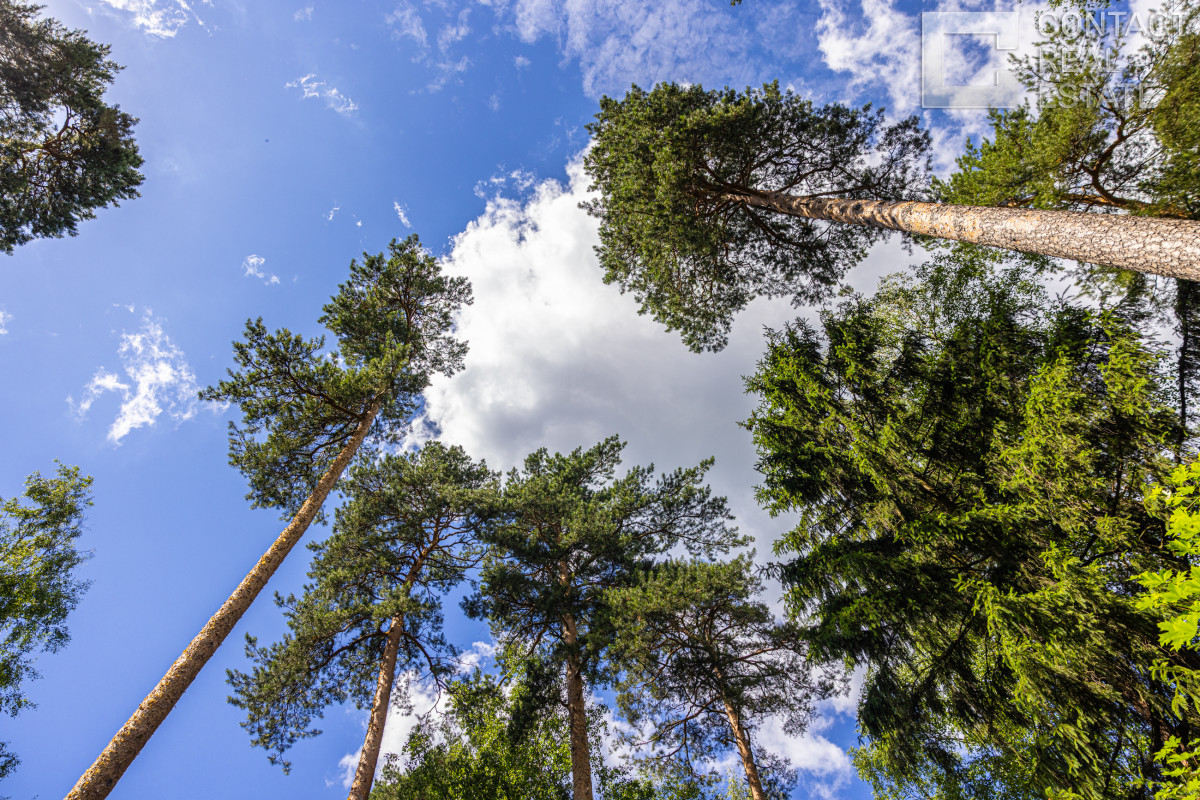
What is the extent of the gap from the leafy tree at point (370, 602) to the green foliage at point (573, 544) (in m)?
1.35

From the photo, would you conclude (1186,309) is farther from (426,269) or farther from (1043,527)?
(426,269)

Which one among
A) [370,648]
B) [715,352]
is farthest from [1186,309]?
[370,648]

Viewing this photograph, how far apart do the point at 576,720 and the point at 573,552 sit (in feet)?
15.0

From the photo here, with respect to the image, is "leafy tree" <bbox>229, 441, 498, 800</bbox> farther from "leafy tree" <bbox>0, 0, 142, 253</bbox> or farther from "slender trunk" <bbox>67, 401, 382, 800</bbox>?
"leafy tree" <bbox>0, 0, 142, 253</bbox>

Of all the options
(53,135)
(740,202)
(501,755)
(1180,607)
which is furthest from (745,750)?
(53,135)

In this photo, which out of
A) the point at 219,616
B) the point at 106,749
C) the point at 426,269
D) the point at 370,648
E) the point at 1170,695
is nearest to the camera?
the point at 1170,695

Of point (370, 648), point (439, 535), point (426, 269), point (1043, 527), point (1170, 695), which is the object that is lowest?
point (1170, 695)

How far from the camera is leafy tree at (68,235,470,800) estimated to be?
6.20 metres

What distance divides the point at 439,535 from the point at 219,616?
7430 millimetres

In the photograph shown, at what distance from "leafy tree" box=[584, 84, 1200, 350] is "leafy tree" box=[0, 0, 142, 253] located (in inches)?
448

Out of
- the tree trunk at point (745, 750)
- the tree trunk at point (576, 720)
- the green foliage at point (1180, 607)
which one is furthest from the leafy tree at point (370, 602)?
the green foliage at point (1180, 607)

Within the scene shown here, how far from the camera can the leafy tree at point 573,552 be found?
1201 cm

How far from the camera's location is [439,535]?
14.2 m

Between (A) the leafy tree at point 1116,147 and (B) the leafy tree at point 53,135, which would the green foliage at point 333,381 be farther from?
(A) the leafy tree at point 1116,147
